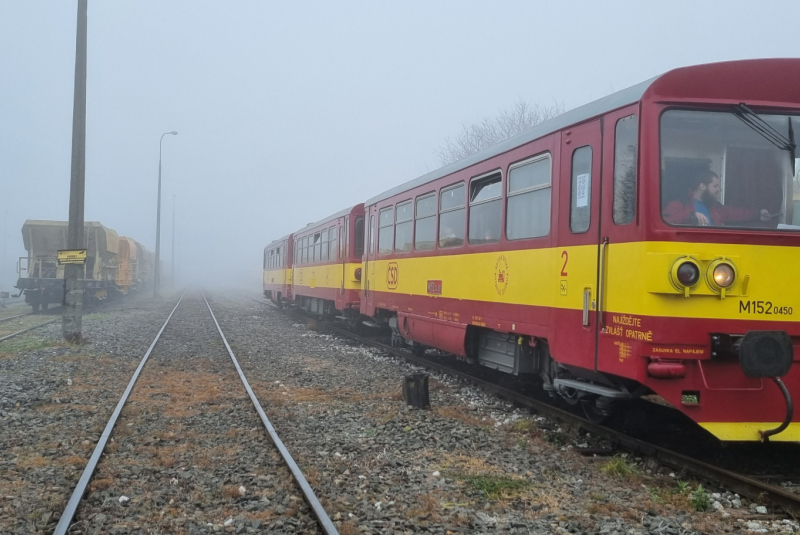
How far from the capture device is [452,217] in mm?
9664

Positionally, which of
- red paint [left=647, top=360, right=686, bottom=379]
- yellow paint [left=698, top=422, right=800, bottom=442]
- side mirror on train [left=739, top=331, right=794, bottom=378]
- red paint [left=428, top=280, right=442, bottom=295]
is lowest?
yellow paint [left=698, top=422, right=800, bottom=442]

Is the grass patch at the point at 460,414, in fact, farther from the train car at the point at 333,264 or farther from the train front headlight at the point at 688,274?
the train car at the point at 333,264

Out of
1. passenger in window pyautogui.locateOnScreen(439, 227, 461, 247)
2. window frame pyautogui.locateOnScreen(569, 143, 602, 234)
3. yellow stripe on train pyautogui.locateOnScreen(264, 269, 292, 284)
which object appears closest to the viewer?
window frame pyautogui.locateOnScreen(569, 143, 602, 234)

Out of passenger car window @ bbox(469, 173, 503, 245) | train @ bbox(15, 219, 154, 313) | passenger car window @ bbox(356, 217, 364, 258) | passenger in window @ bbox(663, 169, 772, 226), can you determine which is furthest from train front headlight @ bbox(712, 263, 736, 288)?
train @ bbox(15, 219, 154, 313)

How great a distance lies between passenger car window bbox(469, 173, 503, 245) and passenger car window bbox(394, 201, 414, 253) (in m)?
2.63

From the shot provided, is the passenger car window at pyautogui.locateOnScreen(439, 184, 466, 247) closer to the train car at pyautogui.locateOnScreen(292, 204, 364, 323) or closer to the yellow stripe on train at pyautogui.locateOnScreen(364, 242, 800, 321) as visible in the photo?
the yellow stripe on train at pyautogui.locateOnScreen(364, 242, 800, 321)

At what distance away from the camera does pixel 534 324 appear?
705 cm

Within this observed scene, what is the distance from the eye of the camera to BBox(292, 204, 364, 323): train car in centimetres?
1584

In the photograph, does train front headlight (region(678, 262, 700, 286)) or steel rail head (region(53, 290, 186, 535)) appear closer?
steel rail head (region(53, 290, 186, 535))

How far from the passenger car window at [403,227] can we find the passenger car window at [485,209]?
2634mm

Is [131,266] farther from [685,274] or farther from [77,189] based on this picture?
[685,274]

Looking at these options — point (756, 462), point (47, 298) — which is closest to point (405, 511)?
point (756, 462)

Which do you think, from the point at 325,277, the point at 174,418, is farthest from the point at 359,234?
the point at 174,418

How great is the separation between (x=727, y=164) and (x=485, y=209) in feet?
11.1
